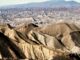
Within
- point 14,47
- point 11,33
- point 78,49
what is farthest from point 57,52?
point 11,33

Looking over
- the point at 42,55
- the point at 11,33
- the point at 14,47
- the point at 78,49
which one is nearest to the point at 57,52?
the point at 42,55

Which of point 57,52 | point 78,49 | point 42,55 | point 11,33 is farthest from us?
point 11,33

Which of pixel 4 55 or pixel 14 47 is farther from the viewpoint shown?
pixel 14 47

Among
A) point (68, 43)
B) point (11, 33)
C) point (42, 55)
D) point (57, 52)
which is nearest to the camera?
point (57, 52)

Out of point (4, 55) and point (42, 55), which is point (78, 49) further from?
point (4, 55)

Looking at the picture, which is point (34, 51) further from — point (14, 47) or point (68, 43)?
point (68, 43)

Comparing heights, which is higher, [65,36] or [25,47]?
[25,47]

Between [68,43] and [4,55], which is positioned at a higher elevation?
[4,55]

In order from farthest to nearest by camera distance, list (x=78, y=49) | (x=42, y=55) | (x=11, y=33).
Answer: (x=11, y=33) < (x=78, y=49) < (x=42, y=55)

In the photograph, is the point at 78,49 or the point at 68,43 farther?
the point at 68,43
